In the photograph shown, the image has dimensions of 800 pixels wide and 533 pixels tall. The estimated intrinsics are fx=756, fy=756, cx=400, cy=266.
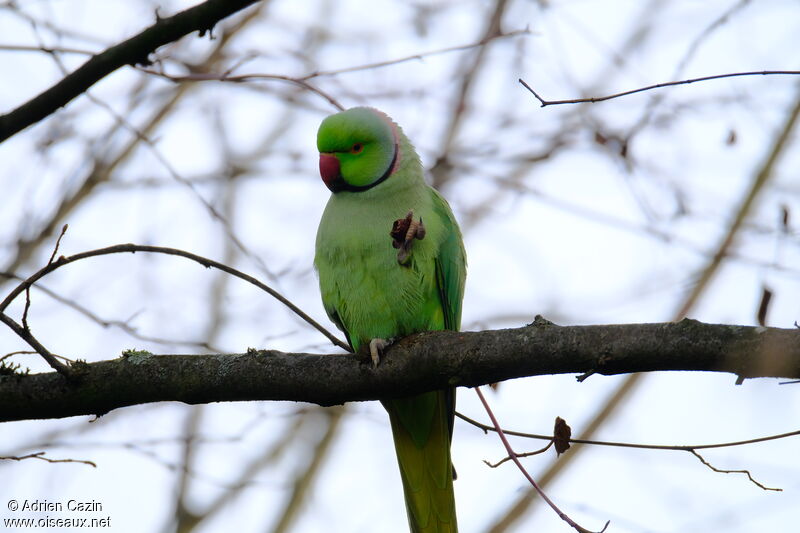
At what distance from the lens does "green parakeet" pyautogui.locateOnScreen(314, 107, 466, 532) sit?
3856 millimetres

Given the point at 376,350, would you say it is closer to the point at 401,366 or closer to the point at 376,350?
the point at 376,350

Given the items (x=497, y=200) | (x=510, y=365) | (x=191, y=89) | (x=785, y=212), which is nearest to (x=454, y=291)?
(x=510, y=365)

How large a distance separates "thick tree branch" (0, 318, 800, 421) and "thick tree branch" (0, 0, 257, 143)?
106 centimetres

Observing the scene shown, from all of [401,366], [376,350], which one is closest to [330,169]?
[376,350]

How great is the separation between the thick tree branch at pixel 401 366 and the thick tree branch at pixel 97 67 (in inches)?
41.7

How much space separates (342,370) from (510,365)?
746 millimetres

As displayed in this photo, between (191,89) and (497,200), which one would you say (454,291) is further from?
(191,89)

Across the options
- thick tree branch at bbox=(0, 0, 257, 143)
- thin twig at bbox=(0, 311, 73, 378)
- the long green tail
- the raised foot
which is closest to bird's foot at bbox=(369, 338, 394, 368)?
the raised foot

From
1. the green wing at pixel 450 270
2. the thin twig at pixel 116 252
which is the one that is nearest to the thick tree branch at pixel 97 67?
the thin twig at pixel 116 252

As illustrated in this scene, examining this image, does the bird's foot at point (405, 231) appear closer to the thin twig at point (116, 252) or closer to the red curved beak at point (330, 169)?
the thin twig at point (116, 252)

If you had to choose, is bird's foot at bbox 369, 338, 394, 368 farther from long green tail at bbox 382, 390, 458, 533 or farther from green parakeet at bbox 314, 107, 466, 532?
long green tail at bbox 382, 390, 458, 533

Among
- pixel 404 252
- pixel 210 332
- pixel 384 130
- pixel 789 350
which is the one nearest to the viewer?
pixel 789 350

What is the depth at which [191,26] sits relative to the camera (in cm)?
310

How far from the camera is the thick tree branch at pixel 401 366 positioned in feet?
8.23
